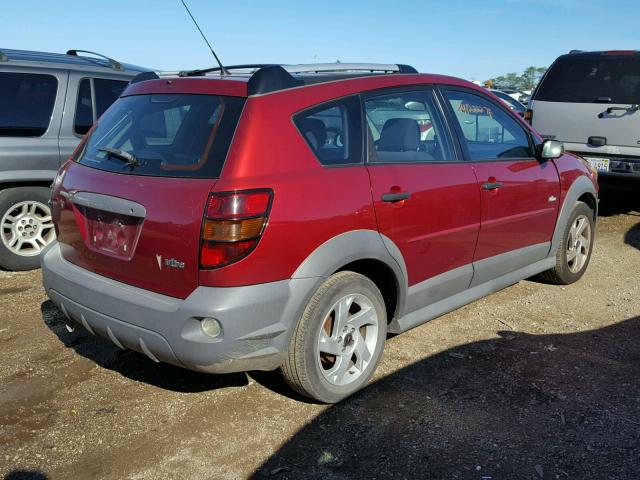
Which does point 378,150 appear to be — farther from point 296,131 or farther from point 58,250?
point 58,250

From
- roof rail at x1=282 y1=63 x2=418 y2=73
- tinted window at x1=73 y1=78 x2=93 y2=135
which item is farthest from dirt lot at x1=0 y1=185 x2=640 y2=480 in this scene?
tinted window at x1=73 y1=78 x2=93 y2=135

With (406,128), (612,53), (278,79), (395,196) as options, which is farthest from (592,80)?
(278,79)

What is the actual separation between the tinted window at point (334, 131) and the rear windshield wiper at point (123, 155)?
2.79 feet

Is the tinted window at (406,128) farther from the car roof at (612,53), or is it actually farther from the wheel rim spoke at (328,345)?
the car roof at (612,53)

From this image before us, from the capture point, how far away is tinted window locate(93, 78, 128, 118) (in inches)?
246

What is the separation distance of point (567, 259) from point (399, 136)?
8.00 ft

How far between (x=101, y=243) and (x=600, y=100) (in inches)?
249

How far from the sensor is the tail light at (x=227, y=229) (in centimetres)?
280

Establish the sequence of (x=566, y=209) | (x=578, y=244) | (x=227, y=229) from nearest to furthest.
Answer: (x=227, y=229), (x=566, y=209), (x=578, y=244)

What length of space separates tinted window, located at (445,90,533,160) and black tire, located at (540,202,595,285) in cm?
88

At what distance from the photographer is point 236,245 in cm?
282

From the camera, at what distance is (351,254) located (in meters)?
3.22

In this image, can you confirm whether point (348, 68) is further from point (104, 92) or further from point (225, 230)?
point (104, 92)

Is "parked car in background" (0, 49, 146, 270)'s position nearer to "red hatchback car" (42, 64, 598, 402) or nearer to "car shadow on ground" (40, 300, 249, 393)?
"car shadow on ground" (40, 300, 249, 393)
